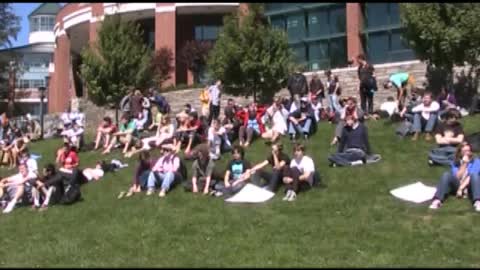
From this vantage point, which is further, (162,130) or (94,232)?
(162,130)

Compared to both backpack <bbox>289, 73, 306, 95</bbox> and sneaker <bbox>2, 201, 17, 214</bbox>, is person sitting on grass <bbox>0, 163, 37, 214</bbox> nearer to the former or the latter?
sneaker <bbox>2, 201, 17, 214</bbox>

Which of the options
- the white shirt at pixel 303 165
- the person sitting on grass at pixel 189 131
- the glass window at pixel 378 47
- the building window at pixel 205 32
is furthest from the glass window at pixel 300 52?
the white shirt at pixel 303 165

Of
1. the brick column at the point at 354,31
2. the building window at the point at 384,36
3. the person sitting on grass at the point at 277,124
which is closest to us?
the person sitting on grass at the point at 277,124

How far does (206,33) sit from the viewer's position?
47906mm

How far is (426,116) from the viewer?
18.5 m

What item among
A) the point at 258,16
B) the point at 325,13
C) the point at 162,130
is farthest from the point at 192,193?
the point at 325,13

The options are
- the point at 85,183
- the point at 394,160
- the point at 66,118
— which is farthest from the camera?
the point at 66,118

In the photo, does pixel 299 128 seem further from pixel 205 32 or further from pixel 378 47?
pixel 205 32

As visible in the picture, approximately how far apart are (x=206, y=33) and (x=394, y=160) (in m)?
32.1

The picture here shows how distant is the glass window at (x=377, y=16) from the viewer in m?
37.1

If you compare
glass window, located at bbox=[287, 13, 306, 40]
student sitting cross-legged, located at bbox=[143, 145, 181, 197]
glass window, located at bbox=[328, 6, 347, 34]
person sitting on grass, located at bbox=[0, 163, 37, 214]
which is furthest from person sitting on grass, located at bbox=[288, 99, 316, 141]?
glass window, located at bbox=[287, 13, 306, 40]

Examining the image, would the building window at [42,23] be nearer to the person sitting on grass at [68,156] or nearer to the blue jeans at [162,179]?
the person sitting on grass at [68,156]

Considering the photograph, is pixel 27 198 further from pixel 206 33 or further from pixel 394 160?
pixel 206 33

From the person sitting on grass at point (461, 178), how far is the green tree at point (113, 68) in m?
20.2
